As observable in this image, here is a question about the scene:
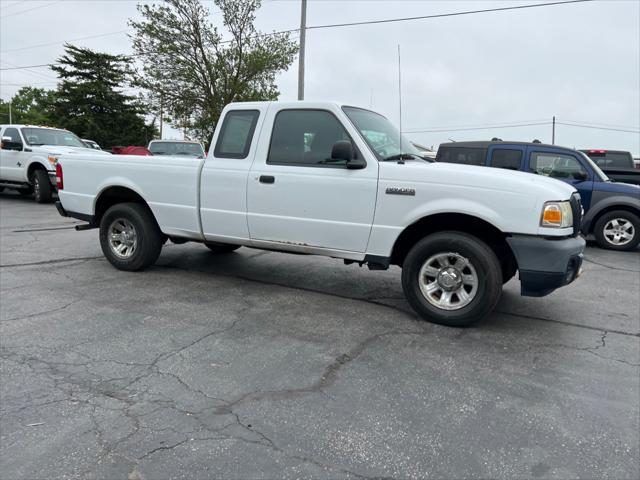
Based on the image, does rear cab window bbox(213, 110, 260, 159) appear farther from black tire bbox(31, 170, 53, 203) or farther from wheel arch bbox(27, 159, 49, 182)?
black tire bbox(31, 170, 53, 203)

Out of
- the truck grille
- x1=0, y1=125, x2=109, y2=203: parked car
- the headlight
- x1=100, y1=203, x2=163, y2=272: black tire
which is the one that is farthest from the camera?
x1=0, y1=125, x2=109, y2=203: parked car

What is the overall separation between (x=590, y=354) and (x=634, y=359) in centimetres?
31

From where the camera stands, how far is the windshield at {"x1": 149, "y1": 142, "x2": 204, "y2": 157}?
1485cm

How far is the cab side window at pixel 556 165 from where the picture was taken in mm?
8930

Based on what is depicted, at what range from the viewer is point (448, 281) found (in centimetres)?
415

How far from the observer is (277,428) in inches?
101

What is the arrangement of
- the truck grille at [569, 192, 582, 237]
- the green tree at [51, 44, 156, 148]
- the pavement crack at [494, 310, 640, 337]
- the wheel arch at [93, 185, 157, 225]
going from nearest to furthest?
the truck grille at [569, 192, 582, 237]
the pavement crack at [494, 310, 640, 337]
the wheel arch at [93, 185, 157, 225]
the green tree at [51, 44, 156, 148]

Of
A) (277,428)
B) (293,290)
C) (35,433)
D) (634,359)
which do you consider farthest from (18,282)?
(634,359)

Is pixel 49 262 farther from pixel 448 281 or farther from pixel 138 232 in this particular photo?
pixel 448 281

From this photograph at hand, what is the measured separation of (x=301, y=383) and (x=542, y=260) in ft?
7.21

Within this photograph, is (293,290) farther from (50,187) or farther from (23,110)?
(23,110)

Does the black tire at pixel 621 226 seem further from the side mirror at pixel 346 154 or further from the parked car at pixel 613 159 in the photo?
the side mirror at pixel 346 154

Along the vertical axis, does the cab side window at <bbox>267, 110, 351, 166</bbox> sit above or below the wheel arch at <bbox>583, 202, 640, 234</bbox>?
above

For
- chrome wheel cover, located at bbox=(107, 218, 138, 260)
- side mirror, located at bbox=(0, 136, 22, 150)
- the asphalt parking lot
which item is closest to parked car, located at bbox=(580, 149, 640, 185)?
the asphalt parking lot
